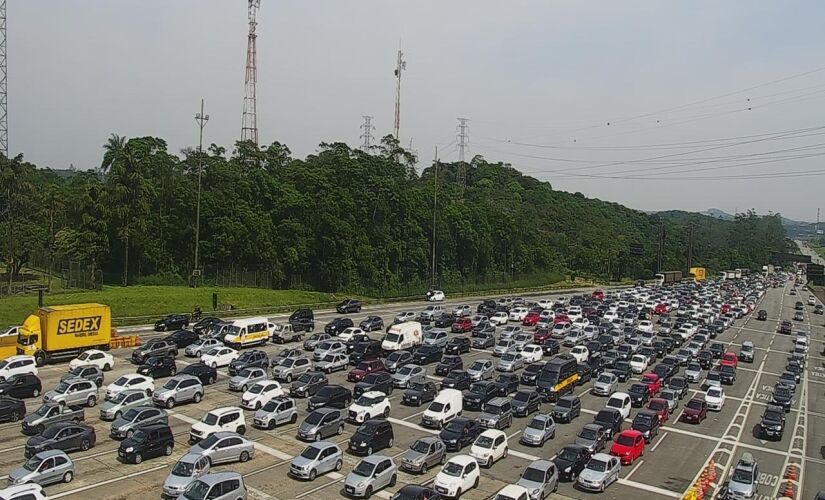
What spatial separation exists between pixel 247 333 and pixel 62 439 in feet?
77.7

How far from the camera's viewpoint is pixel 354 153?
352ft

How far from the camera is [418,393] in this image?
3862 cm

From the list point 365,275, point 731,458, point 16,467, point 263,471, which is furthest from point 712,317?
point 16,467

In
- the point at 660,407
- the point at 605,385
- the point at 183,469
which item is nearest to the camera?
the point at 183,469

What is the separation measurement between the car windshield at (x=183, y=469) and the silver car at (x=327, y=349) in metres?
20.7

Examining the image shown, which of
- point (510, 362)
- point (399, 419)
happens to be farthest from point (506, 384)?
point (399, 419)

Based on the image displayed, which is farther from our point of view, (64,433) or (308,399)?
(308,399)

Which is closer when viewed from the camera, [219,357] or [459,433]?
[459,433]

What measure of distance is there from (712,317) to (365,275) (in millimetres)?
44991

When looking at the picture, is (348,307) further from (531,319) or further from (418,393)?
(418,393)

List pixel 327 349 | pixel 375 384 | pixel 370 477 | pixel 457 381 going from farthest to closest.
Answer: pixel 327 349
pixel 457 381
pixel 375 384
pixel 370 477

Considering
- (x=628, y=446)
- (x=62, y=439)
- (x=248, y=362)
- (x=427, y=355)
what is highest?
(x=248, y=362)

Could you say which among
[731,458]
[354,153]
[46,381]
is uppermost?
[354,153]

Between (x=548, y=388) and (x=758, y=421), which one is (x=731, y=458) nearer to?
(x=758, y=421)
